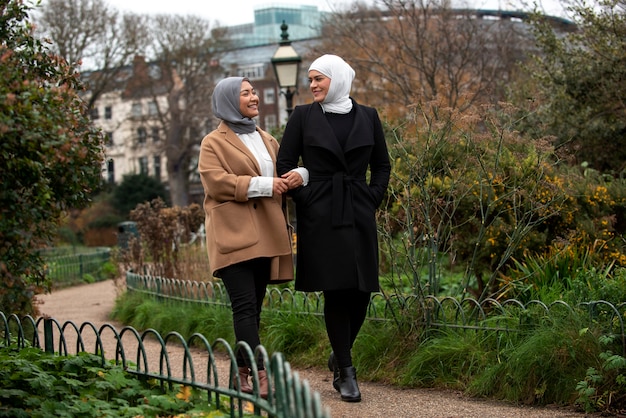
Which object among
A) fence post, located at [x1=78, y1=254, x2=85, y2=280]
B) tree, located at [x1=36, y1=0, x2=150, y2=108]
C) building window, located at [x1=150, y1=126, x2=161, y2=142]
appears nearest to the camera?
fence post, located at [x1=78, y1=254, x2=85, y2=280]

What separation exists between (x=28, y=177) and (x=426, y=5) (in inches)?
662

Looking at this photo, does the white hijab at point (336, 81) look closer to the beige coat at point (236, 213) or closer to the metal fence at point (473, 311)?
the beige coat at point (236, 213)

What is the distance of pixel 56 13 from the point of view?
38.2 meters

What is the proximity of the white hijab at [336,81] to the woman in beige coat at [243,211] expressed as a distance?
0.42m

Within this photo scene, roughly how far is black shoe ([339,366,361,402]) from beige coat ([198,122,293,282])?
0.61 metres

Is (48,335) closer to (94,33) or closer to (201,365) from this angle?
(201,365)

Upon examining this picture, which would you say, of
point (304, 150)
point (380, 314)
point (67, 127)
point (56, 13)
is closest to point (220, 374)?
point (380, 314)

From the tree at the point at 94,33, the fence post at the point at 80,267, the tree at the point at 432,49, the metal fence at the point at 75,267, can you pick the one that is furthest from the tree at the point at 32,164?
the tree at the point at 94,33

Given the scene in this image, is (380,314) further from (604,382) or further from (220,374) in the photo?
(604,382)

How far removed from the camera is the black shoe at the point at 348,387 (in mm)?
5445

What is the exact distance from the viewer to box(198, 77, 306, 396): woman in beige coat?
17.6ft

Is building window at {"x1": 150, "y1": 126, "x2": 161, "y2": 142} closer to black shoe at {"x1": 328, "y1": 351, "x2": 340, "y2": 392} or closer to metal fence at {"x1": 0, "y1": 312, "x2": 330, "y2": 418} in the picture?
metal fence at {"x1": 0, "y1": 312, "x2": 330, "y2": 418}

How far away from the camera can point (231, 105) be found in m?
5.57

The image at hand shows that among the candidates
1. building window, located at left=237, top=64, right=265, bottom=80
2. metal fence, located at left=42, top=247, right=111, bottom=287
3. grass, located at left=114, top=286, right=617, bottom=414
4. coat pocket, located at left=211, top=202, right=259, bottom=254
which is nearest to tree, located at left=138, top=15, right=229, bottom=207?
building window, located at left=237, top=64, right=265, bottom=80
